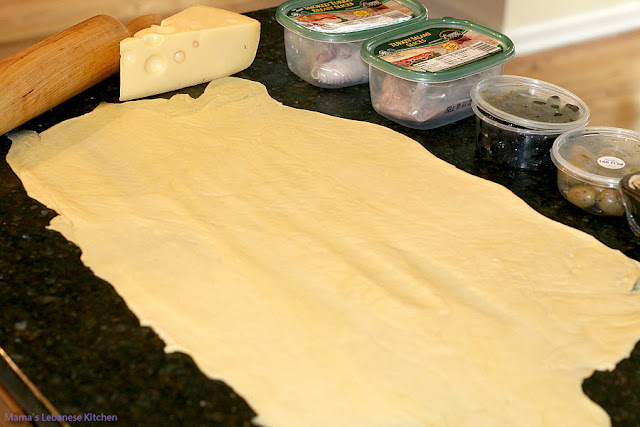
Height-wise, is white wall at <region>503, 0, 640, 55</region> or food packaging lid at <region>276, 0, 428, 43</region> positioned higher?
food packaging lid at <region>276, 0, 428, 43</region>

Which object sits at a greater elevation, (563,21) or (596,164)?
(596,164)

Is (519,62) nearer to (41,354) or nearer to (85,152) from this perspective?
(85,152)

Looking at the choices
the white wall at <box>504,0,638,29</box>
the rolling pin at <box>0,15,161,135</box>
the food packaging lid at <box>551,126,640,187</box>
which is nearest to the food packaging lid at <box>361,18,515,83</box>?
the food packaging lid at <box>551,126,640,187</box>

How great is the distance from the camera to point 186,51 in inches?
54.2

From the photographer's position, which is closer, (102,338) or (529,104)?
(102,338)

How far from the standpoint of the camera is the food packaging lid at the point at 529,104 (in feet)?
3.71

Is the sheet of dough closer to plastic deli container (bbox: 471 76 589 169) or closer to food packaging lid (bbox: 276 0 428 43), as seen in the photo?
plastic deli container (bbox: 471 76 589 169)

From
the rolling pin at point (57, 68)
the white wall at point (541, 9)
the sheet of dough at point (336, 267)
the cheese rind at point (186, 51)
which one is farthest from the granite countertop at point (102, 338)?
the white wall at point (541, 9)

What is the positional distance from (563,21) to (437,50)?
2.28 m

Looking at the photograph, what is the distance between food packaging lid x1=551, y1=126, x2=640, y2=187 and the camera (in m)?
1.04

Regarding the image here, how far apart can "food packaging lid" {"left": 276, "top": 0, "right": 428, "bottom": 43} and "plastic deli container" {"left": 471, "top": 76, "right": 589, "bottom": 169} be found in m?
0.30

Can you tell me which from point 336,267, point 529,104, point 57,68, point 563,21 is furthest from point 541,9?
point 336,267

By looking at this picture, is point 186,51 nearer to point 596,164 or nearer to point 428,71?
point 428,71

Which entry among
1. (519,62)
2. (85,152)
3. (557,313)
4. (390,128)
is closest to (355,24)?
(390,128)
